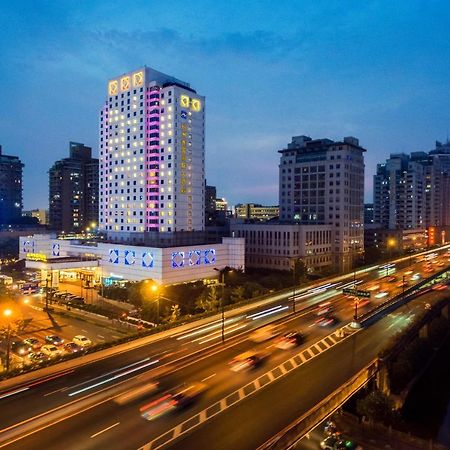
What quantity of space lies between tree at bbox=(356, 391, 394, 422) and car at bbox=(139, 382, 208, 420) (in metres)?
14.5

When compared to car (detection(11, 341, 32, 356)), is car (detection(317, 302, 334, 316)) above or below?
above

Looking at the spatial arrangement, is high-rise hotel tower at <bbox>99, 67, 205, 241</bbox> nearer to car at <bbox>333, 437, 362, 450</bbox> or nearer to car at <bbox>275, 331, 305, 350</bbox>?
car at <bbox>275, 331, 305, 350</bbox>

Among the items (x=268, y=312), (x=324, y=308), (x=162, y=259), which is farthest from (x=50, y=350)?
(x=324, y=308)

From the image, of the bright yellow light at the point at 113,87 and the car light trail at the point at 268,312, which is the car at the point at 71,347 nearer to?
the car light trail at the point at 268,312

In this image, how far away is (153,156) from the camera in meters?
103

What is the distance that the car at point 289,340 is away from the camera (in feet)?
148

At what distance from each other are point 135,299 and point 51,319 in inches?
624

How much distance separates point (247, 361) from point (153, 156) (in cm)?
7344

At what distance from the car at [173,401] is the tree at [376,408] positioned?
14519 millimetres

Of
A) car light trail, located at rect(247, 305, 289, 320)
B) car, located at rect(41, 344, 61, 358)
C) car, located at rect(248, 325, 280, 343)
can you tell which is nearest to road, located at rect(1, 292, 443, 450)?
car, located at rect(248, 325, 280, 343)

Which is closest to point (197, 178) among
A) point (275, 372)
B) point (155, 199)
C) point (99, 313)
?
point (155, 199)

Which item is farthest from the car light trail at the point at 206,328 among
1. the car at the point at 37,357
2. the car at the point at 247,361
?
the car at the point at 37,357

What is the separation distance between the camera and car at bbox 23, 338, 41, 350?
53912 mm

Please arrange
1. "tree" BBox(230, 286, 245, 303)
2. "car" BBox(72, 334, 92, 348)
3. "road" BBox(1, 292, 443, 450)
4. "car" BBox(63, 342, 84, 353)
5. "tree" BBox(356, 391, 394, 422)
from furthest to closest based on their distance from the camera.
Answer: "tree" BBox(230, 286, 245, 303)
"car" BBox(72, 334, 92, 348)
"car" BBox(63, 342, 84, 353)
"tree" BBox(356, 391, 394, 422)
"road" BBox(1, 292, 443, 450)
